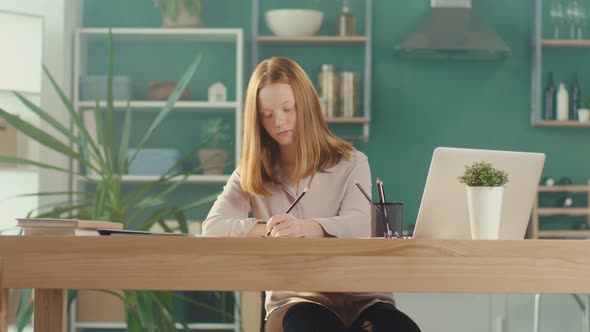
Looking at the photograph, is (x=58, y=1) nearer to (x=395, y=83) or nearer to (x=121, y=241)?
(x=395, y=83)

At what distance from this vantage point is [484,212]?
166 cm

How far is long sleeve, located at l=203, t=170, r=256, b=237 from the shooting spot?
2.23m

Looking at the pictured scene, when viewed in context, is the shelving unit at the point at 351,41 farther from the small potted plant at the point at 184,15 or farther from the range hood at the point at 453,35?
the small potted plant at the point at 184,15

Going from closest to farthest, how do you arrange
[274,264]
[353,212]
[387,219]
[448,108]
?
1. [274,264]
2. [387,219]
3. [353,212]
4. [448,108]

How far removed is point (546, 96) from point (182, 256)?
3948 millimetres

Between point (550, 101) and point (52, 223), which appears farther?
point (550, 101)

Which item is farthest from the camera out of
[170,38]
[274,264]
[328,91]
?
[170,38]

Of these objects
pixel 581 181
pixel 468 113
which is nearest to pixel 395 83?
pixel 468 113

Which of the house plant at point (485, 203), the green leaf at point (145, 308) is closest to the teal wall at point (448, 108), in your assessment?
the green leaf at point (145, 308)

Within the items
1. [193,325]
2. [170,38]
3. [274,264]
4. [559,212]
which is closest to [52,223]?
[274,264]

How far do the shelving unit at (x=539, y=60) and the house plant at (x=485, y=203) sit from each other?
3.34 m

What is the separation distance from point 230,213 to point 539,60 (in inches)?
119

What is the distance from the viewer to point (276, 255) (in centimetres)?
134

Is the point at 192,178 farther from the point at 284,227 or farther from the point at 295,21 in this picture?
the point at 284,227
